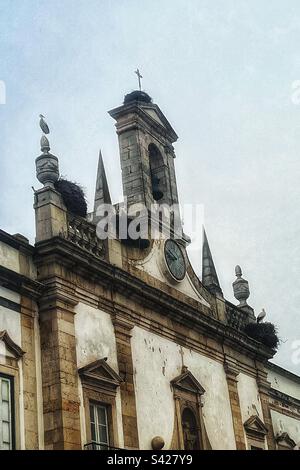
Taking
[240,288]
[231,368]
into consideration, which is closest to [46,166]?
[231,368]

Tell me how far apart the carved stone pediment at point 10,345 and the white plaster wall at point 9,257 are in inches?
47.3

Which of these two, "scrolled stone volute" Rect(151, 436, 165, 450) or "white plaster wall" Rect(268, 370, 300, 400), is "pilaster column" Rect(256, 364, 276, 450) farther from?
"scrolled stone volute" Rect(151, 436, 165, 450)

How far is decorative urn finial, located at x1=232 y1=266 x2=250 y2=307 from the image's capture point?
2267cm

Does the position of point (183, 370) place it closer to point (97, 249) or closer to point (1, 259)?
point (97, 249)

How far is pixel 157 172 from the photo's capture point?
20.3 meters

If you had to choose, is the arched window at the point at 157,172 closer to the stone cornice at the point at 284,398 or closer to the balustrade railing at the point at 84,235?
the balustrade railing at the point at 84,235

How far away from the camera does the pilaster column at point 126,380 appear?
15.1 m

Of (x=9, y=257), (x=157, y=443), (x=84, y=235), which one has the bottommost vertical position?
(x=157, y=443)

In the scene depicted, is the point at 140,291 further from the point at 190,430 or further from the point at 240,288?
the point at 240,288

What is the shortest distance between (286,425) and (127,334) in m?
8.81

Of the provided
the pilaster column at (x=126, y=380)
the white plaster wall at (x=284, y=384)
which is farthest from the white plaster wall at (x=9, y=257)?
the white plaster wall at (x=284, y=384)

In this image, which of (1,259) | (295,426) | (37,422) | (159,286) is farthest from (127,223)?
(295,426)

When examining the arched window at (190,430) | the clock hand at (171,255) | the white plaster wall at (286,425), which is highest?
the clock hand at (171,255)

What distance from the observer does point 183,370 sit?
1756cm
